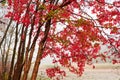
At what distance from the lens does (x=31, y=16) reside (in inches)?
623

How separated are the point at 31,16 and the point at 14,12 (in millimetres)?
1109

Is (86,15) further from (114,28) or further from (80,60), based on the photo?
(80,60)

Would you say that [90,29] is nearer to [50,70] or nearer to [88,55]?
[88,55]

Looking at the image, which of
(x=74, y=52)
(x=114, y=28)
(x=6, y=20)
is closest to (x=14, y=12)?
(x=74, y=52)

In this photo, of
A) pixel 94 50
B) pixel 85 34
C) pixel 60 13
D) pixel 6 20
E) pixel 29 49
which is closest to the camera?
pixel 60 13

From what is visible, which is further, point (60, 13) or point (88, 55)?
point (88, 55)

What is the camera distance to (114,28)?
→ 12586mm

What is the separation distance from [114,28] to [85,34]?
1.52m

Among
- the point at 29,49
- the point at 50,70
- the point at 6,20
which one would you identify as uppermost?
the point at 6,20

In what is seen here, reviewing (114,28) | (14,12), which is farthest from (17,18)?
(114,28)

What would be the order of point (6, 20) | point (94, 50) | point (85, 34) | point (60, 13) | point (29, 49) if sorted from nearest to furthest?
1. point (60, 13)
2. point (85, 34)
3. point (29, 49)
4. point (94, 50)
5. point (6, 20)

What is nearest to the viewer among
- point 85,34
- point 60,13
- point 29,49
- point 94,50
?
point 60,13

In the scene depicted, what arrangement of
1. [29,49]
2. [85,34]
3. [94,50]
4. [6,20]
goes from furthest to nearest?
[6,20], [94,50], [29,49], [85,34]

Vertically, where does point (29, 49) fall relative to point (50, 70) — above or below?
above
